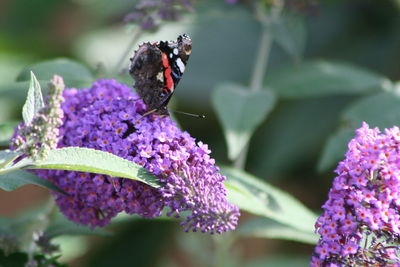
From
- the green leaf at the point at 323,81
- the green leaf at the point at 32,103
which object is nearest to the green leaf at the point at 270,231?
the green leaf at the point at 323,81

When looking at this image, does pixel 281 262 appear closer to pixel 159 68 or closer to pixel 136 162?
pixel 159 68

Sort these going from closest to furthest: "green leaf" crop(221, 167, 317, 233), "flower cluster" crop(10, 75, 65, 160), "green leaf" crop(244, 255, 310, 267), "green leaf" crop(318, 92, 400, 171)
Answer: "flower cluster" crop(10, 75, 65, 160) < "green leaf" crop(221, 167, 317, 233) < "green leaf" crop(318, 92, 400, 171) < "green leaf" crop(244, 255, 310, 267)

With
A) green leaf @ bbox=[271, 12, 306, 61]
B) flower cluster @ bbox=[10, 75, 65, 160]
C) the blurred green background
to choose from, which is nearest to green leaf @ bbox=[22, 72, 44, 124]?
flower cluster @ bbox=[10, 75, 65, 160]

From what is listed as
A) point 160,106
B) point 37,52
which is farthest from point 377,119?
point 37,52

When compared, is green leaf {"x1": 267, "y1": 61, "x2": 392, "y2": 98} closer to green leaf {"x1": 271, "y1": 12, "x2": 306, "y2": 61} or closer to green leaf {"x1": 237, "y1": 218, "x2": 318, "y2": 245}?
green leaf {"x1": 271, "y1": 12, "x2": 306, "y2": 61}

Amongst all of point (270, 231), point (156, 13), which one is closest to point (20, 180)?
point (156, 13)

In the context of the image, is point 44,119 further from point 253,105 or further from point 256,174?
point 256,174
